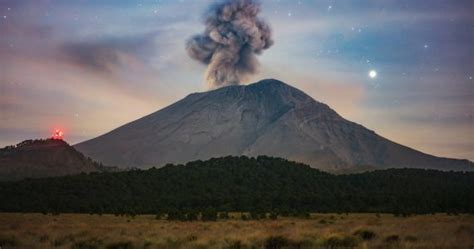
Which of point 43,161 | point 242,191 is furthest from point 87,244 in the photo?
point 43,161

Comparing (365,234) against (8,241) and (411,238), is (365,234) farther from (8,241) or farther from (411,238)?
(8,241)

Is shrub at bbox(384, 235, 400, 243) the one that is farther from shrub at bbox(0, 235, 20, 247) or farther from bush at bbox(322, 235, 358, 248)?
shrub at bbox(0, 235, 20, 247)

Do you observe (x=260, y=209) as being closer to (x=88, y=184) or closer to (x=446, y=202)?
(x=446, y=202)

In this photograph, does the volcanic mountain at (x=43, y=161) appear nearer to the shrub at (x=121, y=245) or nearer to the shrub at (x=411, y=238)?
the shrub at (x=121, y=245)

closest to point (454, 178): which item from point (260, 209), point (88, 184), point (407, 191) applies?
point (407, 191)

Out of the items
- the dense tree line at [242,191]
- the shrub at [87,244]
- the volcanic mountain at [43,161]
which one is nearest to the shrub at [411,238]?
the shrub at [87,244]

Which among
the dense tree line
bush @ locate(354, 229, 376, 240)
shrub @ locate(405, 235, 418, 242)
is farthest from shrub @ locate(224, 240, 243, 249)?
the dense tree line
